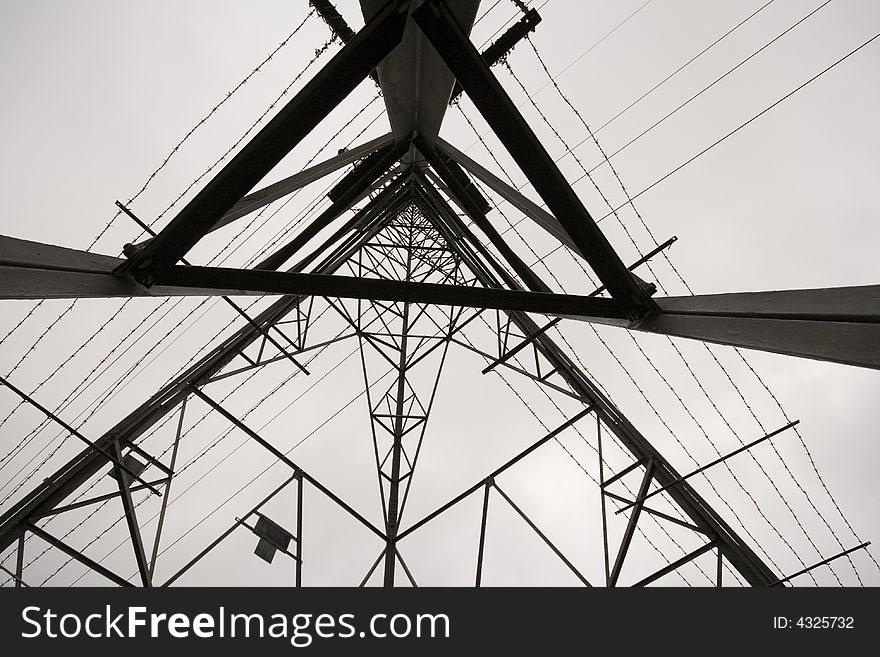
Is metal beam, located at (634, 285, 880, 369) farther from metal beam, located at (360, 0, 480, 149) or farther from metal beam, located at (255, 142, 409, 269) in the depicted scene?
metal beam, located at (255, 142, 409, 269)

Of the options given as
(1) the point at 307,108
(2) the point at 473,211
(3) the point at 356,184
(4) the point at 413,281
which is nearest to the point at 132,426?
(3) the point at 356,184

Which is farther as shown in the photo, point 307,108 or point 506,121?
point 506,121

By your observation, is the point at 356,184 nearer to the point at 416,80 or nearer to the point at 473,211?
the point at 473,211

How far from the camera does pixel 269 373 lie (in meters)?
32.0

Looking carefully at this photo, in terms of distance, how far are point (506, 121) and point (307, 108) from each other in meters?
1.45

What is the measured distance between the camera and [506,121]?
12.5ft

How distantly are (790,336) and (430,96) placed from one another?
4.46 meters

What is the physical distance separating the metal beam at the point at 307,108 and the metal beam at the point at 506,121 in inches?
10.4

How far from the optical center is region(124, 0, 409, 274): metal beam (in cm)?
360

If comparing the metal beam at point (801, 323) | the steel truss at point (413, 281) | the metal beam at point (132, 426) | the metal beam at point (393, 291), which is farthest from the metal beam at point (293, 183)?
the metal beam at point (801, 323)

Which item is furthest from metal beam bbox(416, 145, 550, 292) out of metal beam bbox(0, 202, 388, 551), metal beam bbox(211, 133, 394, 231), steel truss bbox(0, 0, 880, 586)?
metal beam bbox(0, 202, 388, 551)

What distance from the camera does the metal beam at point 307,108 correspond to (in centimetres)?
360

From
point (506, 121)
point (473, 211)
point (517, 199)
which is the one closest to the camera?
point (506, 121)
